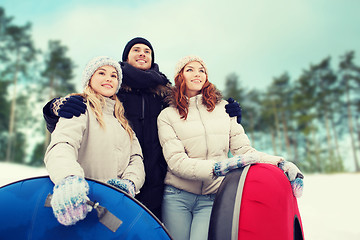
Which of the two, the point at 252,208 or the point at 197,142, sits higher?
the point at 197,142

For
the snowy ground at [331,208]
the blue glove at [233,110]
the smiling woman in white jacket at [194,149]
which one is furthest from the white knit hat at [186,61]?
the snowy ground at [331,208]

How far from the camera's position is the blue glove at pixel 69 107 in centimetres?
160

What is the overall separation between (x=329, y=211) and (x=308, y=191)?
9.36 ft

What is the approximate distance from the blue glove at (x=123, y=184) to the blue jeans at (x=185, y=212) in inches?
16.9

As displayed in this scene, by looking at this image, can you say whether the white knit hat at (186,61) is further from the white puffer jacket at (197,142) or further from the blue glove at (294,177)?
the blue glove at (294,177)

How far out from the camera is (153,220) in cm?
126

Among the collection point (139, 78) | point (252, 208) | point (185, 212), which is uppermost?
point (139, 78)

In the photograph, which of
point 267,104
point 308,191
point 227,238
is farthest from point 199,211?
point 267,104

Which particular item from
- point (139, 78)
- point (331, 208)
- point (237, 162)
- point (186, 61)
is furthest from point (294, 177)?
point (331, 208)

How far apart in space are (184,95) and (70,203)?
1319 millimetres

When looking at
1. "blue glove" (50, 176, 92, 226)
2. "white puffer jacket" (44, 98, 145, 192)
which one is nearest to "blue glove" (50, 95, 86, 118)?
"white puffer jacket" (44, 98, 145, 192)

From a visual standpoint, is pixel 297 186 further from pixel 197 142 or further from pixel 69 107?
pixel 69 107

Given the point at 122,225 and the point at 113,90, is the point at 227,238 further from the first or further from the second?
the point at 113,90

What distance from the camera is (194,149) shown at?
203cm
